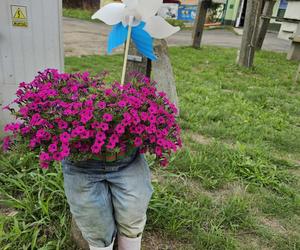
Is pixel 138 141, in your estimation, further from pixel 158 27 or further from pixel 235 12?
pixel 235 12

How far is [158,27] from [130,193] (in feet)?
2.85

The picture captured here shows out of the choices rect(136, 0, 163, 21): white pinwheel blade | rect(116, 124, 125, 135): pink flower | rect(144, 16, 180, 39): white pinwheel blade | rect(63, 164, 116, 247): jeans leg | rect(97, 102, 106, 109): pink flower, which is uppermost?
rect(136, 0, 163, 21): white pinwheel blade

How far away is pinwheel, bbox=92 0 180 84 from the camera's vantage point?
5.28 ft

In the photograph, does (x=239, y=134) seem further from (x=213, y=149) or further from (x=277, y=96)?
(x=277, y=96)

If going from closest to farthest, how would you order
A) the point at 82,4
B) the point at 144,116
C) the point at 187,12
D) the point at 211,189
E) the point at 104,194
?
the point at 144,116 < the point at 104,194 < the point at 211,189 < the point at 187,12 < the point at 82,4

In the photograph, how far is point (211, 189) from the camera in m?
2.50

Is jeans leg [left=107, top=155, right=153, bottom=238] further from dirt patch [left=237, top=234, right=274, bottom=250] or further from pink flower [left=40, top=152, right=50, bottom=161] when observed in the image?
dirt patch [left=237, top=234, right=274, bottom=250]

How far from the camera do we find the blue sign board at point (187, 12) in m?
15.8

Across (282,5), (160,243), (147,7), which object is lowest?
(160,243)

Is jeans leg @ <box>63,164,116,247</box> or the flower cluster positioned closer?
the flower cluster

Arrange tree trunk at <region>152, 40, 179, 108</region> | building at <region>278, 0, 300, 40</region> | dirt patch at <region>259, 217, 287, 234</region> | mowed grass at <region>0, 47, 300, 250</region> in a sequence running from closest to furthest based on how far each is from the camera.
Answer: mowed grass at <region>0, 47, 300, 250</region>, dirt patch at <region>259, 217, 287, 234</region>, tree trunk at <region>152, 40, 179, 108</region>, building at <region>278, 0, 300, 40</region>

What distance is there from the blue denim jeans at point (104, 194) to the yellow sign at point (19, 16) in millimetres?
1582

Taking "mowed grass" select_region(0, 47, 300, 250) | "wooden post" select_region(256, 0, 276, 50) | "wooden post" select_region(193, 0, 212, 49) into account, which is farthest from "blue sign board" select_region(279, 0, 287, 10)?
"mowed grass" select_region(0, 47, 300, 250)

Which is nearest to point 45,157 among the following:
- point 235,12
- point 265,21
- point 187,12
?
point 265,21
